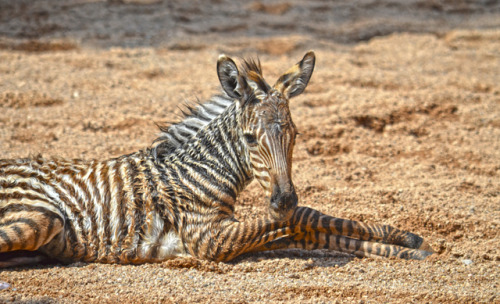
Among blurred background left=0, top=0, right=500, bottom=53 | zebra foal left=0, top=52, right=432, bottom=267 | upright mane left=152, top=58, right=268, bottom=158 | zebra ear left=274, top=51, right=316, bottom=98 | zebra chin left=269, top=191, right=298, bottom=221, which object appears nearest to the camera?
zebra chin left=269, top=191, right=298, bottom=221

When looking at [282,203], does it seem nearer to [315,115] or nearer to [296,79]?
[296,79]

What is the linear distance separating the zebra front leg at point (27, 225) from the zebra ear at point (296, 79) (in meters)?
2.35

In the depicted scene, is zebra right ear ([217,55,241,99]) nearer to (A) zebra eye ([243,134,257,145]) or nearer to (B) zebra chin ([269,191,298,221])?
Answer: (A) zebra eye ([243,134,257,145])

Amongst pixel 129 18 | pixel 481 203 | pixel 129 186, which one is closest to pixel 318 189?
pixel 481 203

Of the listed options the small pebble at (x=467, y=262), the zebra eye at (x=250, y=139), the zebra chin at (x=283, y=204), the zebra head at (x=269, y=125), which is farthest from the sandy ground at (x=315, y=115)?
the zebra eye at (x=250, y=139)

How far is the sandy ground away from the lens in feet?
15.2

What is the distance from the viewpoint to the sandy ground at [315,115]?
15.2 ft

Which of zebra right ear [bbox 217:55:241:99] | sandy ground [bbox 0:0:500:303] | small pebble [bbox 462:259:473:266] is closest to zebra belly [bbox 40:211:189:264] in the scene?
sandy ground [bbox 0:0:500:303]

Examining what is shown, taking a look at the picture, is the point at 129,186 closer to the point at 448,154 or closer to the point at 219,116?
the point at 219,116

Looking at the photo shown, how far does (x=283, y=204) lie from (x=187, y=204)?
1108 mm

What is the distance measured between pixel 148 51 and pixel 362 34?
17.1ft

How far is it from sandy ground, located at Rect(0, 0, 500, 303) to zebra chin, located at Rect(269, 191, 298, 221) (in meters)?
0.62

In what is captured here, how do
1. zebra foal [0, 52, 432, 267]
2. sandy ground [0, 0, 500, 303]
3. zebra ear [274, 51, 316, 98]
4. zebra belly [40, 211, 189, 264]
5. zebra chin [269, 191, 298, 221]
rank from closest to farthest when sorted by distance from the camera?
zebra chin [269, 191, 298, 221] → sandy ground [0, 0, 500, 303] → zebra foal [0, 52, 432, 267] → zebra belly [40, 211, 189, 264] → zebra ear [274, 51, 316, 98]

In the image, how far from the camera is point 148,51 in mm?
11195
